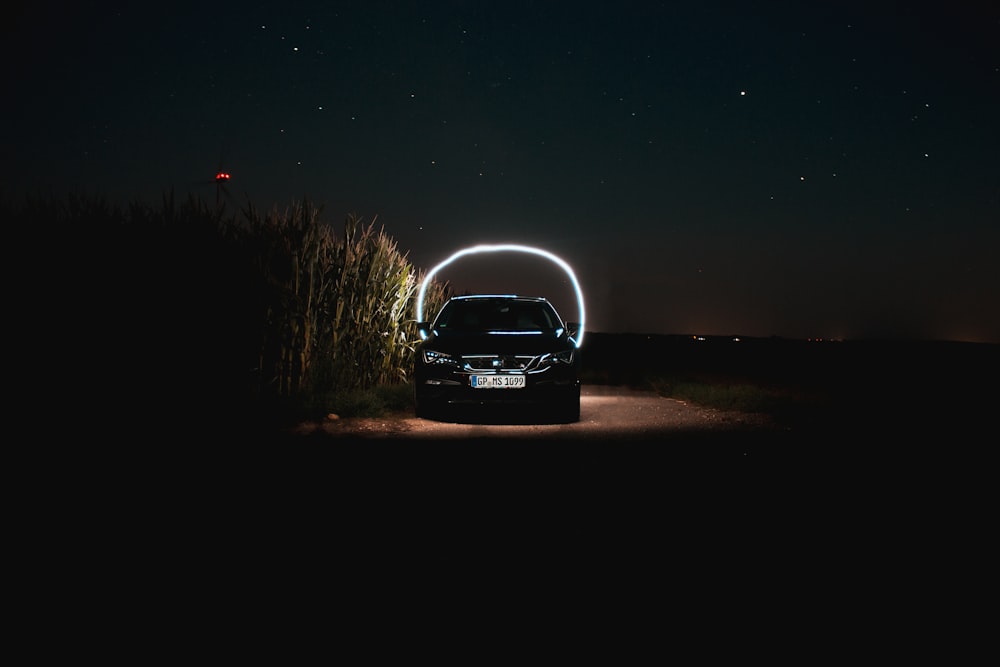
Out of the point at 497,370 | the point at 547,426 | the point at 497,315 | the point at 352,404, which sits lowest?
the point at 547,426

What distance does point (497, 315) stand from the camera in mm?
14719

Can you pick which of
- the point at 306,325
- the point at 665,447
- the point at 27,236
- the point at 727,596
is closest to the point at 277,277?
the point at 306,325

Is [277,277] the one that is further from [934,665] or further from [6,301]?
[934,665]

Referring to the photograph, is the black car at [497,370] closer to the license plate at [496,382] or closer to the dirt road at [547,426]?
the license plate at [496,382]

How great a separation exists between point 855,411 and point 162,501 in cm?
1254

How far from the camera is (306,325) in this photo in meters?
15.6

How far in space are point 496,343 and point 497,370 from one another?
1.70 feet

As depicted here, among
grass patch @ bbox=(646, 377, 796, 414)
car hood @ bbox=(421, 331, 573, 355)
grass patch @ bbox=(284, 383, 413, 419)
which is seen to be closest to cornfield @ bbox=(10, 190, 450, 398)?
grass patch @ bbox=(284, 383, 413, 419)

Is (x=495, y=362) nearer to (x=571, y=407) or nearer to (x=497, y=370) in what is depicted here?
(x=497, y=370)

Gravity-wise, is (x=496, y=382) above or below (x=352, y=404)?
above

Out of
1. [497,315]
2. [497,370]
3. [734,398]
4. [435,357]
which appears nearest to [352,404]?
[435,357]

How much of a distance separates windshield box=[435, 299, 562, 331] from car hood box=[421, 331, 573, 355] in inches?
25.2

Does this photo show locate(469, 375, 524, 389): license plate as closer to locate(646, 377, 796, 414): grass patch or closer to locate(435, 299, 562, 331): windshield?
locate(435, 299, 562, 331): windshield

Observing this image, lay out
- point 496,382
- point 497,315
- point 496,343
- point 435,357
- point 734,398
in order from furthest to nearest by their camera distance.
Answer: point 734,398
point 497,315
point 496,343
point 435,357
point 496,382
